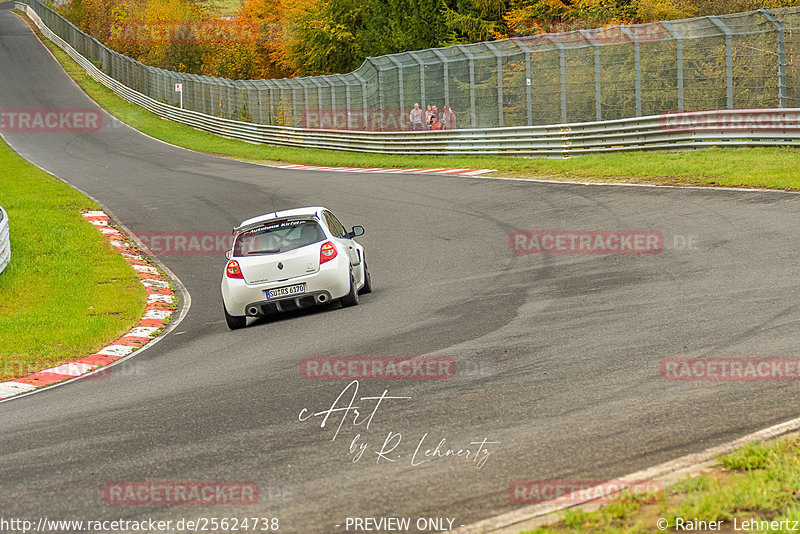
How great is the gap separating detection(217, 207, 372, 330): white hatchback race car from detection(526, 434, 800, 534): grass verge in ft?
24.4

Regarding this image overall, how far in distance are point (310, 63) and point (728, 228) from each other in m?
62.5

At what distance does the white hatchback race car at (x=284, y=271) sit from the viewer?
457 inches

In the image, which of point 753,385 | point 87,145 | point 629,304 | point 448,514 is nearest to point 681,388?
point 753,385

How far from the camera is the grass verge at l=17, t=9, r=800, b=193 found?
1804 centimetres

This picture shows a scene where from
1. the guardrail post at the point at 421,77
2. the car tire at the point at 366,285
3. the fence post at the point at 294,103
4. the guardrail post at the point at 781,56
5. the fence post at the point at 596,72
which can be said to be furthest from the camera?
the fence post at the point at 294,103

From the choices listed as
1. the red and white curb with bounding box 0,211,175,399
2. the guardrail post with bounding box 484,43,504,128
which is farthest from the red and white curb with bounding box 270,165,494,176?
the red and white curb with bounding box 0,211,175,399

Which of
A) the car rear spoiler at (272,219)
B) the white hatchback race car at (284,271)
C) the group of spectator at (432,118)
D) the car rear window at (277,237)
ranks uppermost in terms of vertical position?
the car rear spoiler at (272,219)

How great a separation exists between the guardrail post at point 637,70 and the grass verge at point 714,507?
21193 millimetres

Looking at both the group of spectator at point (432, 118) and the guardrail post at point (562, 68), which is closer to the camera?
the guardrail post at point (562, 68)

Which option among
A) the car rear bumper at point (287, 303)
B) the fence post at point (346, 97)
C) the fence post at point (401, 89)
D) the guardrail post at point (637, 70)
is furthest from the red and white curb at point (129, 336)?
the fence post at point (346, 97)

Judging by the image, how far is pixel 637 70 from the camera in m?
24.6

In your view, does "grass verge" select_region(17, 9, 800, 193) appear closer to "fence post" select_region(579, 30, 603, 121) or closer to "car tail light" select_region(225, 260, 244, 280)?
"fence post" select_region(579, 30, 603, 121)

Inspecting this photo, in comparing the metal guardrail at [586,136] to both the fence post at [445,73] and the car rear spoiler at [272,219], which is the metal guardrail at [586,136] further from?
the car rear spoiler at [272,219]

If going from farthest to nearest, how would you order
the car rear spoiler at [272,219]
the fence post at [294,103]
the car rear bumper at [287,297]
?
the fence post at [294,103]
the car rear spoiler at [272,219]
the car rear bumper at [287,297]
